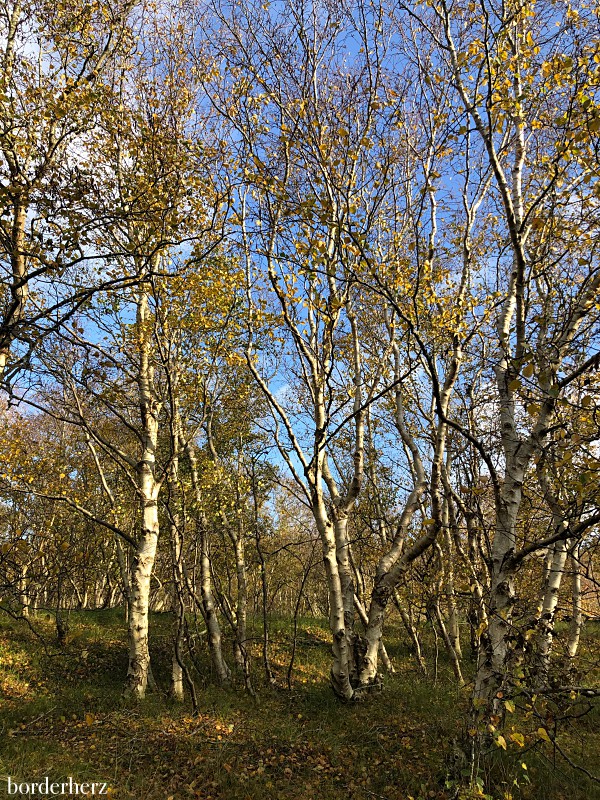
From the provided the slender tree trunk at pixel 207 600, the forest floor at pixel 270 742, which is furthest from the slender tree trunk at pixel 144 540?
the slender tree trunk at pixel 207 600

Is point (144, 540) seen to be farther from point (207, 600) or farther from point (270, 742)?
point (270, 742)

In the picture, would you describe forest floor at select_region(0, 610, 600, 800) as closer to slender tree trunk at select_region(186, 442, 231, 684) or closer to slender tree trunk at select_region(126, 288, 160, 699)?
slender tree trunk at select_region(186, 442, 231, 684)

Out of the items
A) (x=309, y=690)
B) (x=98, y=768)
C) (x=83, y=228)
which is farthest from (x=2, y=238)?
(x=309, y=690)

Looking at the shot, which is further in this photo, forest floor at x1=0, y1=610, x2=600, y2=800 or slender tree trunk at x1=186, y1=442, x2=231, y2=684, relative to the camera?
slender tree trunk at x1=186, y1=442, x2=231, y2=684

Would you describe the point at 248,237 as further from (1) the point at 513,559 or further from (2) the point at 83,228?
(1) the point at 513,559

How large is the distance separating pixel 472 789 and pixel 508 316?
5.07 meters

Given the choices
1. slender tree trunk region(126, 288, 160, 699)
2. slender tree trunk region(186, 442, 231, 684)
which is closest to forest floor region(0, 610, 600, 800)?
slender tree trunk region(186, 442, 231, 684)

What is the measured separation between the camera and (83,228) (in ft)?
11.7

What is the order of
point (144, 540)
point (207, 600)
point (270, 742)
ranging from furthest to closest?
1. point (207, 600)
2. point (144, 540)
3. point (270, 742)

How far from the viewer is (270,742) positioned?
263 inches

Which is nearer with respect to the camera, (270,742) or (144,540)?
(270,742)

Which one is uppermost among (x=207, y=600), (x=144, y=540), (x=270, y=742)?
(x=144, y=540)

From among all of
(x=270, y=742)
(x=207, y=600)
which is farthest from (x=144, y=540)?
(x=270, y=742)

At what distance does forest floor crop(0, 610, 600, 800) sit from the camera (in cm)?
518
